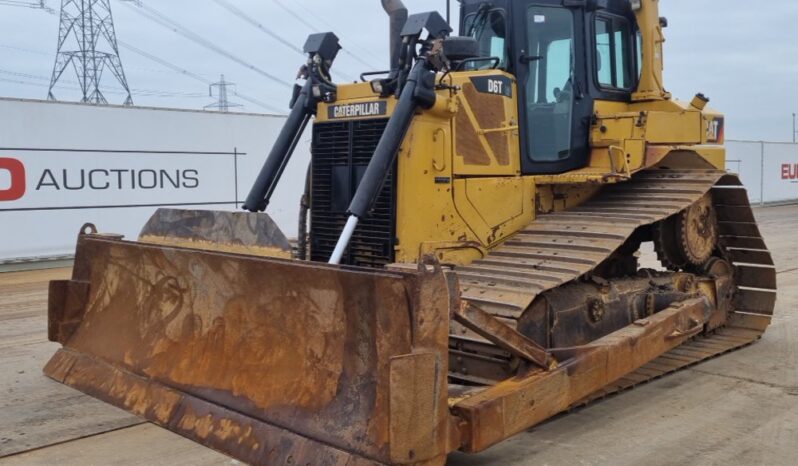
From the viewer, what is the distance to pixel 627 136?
6.50m

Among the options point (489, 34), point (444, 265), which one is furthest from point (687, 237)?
point (444, 265)

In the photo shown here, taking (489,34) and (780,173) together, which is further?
(780,173)

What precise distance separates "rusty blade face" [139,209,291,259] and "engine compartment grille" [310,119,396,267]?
881mm

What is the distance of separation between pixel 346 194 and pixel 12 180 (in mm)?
A: 8031

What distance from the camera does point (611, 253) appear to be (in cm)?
532

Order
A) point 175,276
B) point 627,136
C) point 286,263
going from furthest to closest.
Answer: point 627,136, point 175,276, point 286,263

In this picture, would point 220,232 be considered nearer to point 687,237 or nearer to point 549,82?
point 549,82

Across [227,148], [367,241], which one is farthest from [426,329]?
[227,148]

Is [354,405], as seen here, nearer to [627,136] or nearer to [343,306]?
[343,306]

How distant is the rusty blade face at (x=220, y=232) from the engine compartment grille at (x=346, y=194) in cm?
88

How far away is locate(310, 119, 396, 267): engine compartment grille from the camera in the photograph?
535 centimetres

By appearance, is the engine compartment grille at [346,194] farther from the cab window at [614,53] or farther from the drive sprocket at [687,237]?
the drive sprocket at [687,237]

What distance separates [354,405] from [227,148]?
10.9 meters

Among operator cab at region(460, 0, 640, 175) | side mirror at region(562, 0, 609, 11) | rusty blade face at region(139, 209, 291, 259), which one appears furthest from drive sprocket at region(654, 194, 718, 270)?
rusty blade face at region(139, 209, 291, 259)
